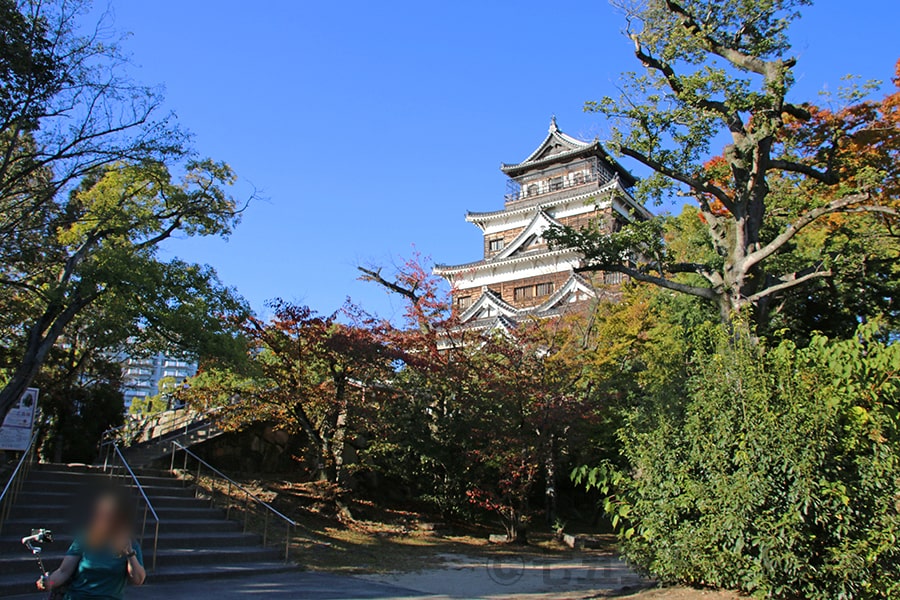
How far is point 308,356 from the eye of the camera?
1473 centimetres

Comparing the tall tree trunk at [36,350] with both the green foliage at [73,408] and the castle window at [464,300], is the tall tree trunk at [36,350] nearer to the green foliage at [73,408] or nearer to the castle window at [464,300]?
the green foliage at [73,408]

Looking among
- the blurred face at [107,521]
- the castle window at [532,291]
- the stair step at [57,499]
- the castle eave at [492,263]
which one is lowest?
the stair step at [57,499]

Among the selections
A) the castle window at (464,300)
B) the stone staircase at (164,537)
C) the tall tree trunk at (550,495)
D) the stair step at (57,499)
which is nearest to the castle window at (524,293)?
the castle window at (464,300)

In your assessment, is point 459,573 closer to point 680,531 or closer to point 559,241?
point 680,531

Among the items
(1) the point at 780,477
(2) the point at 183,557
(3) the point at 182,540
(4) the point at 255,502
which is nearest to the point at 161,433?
(4) the point at 255,502

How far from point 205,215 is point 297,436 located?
7.69 meters

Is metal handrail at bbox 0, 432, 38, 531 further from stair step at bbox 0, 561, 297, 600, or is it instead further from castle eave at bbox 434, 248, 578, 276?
castle eave at bbox 434, 248, 578, 276

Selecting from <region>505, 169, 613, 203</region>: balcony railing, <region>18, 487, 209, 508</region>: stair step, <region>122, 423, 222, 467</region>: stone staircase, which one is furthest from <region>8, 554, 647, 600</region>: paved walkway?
<region>505, 169, 613, 203</region>: balcony railing

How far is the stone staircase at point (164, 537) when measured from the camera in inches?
320

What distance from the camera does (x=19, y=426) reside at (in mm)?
12984

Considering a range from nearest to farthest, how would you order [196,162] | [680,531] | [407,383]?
[680,531] < [196,162] < [407,383]

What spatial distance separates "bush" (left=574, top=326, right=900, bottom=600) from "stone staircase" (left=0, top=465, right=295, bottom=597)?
5.90 metres

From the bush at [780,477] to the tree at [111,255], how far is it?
28.4 ft

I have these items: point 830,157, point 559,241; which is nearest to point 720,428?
point 559,241
